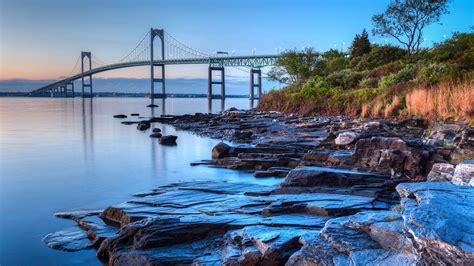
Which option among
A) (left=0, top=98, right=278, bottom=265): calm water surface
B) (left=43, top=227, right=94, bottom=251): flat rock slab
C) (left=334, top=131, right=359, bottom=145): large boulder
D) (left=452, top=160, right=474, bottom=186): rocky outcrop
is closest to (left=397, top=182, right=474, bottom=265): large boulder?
(left=452, top=160, right=474, bottom=186): rocky outcrop

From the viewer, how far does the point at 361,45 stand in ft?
141

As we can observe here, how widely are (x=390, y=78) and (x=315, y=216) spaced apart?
783 inches

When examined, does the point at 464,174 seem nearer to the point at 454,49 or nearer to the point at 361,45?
the point at 454,49

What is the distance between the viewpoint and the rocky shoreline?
3.83m

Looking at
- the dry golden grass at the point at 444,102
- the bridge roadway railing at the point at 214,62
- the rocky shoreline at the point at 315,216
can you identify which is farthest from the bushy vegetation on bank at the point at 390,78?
the bridge roadway railing at the point at 214,62

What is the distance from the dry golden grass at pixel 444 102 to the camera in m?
12.4

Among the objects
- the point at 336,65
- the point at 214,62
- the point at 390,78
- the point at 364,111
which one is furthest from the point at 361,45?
the point at 214,62

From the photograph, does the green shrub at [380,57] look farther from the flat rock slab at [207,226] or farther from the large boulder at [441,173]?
the flat rock slab at [207,226]

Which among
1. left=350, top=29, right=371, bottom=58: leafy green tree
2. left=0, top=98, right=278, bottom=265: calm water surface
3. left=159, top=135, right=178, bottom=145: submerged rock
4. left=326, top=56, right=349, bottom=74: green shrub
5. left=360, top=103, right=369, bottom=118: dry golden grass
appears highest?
left=350, top=29, right=371, bottom=58: leafy green tree

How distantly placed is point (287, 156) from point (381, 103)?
914cm

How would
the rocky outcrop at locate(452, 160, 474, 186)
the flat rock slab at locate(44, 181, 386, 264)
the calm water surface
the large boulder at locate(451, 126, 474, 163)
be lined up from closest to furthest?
the flat rock slab at locate(44, 181, 386, 264)
the rocky outcrop at locate(452, 160, 474, 186)
the calm water surface
the large boulder at locate(451, 126, 474, 163)

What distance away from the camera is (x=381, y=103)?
19.0 metres

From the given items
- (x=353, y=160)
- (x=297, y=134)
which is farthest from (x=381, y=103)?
(x=353, y=160)

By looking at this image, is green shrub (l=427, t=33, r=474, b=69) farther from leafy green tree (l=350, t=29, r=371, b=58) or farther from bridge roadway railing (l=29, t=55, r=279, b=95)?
bridge roadway railing (l=29, t=55, r=279, b=95)
